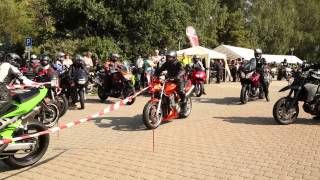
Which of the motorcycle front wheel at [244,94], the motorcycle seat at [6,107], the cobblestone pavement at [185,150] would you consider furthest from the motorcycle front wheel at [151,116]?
the motorcycle front wheel at [244,94]

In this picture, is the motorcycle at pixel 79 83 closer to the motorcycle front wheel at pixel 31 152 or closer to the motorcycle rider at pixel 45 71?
the motorcycle rider at pixel 45 71

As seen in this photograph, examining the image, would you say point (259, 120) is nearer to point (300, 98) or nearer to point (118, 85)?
point (300, 98)

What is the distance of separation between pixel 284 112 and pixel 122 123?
355cm

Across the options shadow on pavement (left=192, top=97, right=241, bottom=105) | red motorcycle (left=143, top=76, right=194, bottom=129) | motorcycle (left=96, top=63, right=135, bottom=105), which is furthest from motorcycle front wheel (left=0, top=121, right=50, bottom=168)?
shadow on pavement (left=192, top=97, right=241, bottom=105)

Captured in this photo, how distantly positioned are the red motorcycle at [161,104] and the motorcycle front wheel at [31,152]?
2.85 metres

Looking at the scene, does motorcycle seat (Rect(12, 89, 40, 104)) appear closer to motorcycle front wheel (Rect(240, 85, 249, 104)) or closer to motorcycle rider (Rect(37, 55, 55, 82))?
motorcycle rider (Rect(37, 55, 55, 82))

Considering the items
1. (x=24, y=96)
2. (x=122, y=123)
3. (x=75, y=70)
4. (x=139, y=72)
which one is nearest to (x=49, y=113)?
(x=122, y=123)

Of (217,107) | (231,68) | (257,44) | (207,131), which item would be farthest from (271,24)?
(207,131)

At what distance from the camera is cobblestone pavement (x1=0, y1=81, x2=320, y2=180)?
20.5 feet

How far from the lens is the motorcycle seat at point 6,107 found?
622 centimetres

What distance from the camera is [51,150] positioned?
299 inches

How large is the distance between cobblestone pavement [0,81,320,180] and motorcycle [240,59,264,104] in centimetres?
283

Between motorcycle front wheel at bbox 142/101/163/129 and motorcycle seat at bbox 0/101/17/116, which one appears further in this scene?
motorcycle front wheel at bbox 142/101/163/129

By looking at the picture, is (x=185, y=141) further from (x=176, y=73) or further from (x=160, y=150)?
(x=176, y=73)
